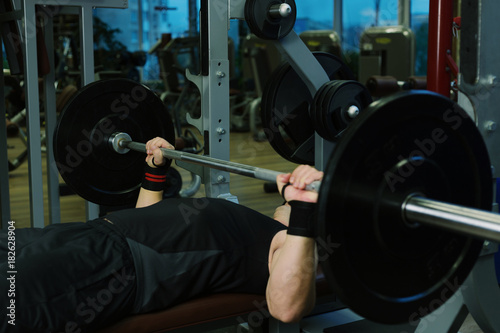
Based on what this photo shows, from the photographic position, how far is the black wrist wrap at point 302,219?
116 centimetres

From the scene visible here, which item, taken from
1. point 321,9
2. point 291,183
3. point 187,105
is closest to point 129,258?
point 291,183

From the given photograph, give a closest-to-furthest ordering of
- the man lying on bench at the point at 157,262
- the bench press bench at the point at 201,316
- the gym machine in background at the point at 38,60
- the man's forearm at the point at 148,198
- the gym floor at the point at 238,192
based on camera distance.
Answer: the man lying on bench at the point at 157,262 → the bench press bench at the point at 201,316 → the man's forearm at the point at 148,198 → the gym machine in background at the point at 38,60 → the gym floor at the point at 238,192

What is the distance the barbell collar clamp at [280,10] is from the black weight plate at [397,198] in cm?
112

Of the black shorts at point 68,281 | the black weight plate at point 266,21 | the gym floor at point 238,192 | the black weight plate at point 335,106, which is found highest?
the black weight plate at point 266,21

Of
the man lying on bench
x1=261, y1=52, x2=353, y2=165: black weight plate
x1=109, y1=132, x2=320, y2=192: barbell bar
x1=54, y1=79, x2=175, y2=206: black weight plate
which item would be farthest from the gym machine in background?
the man lying on bench

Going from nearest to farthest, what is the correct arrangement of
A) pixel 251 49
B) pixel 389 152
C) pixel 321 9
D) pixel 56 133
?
pixel 389 152, pixel 56 133, pixel 251 49, pixel 321 9

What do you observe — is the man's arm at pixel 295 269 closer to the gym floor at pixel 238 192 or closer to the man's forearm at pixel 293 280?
the man's forearm at pixel 293 280

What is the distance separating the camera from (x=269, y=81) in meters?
2.24

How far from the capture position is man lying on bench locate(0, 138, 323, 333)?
127 cm

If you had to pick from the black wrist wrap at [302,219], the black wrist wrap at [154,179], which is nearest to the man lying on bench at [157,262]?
the black wrist wrap at [302,219]

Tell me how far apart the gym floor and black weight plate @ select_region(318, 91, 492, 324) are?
112 cm

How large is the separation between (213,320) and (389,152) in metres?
0.72

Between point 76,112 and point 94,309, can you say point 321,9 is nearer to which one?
point 76,112

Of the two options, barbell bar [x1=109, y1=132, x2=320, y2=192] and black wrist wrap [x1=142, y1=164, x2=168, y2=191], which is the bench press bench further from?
black wrist wrap [x1=142, y1=164, x2=168, y2=191]
